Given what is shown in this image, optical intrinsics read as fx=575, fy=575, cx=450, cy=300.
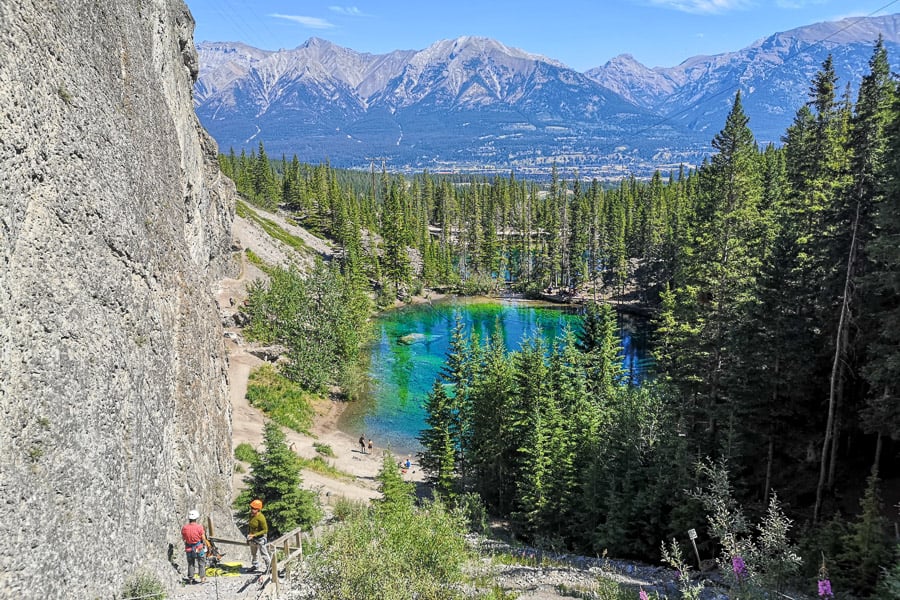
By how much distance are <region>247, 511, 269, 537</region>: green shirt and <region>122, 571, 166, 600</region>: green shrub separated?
8.15 feet

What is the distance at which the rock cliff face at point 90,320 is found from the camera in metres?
10.4

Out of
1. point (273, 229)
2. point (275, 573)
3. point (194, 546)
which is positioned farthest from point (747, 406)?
point (273, 229)

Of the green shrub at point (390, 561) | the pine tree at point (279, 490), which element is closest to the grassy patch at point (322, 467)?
the pine tree at point (279, 490)

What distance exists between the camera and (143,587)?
12.7 meters

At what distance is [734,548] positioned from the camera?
12.3 m

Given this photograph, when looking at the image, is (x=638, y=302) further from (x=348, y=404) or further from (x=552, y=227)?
(x=348, y=404)

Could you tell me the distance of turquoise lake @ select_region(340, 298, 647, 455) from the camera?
47094 millimetres

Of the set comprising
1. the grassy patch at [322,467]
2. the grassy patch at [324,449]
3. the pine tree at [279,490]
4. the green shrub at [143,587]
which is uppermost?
the green shrub at [143,587]

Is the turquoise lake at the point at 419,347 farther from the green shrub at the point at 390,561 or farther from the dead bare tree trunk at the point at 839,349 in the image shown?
the green shrub at the point at 390,561

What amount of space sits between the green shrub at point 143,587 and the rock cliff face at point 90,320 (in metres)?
0.28

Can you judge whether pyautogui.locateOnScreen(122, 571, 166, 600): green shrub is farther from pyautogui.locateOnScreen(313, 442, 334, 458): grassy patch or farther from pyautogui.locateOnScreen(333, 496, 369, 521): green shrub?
pyautogui.locateOnScreen(313, 442, 334, 458): grassy patch

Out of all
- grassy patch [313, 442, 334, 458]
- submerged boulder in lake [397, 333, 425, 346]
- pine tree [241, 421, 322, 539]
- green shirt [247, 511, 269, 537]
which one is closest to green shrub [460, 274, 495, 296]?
submerged boulder in lake [397, 333, 425, 346]

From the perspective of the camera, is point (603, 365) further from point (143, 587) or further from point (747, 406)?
point (143, 587)

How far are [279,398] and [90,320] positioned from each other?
3186 cm
